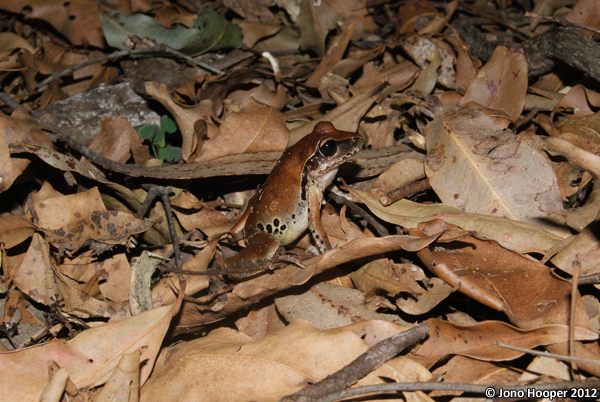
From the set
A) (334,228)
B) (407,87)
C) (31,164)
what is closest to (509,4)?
(407,87)

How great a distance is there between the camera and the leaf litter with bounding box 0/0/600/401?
2256mm

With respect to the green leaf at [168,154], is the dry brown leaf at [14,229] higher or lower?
lower

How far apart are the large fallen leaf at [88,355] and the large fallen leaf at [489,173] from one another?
2095mm

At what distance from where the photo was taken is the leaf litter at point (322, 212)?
7.40 ft

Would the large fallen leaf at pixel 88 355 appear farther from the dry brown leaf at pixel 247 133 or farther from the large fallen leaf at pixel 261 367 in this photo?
the dry brown leaf at pixel 247 133

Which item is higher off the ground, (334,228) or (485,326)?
(485,326)

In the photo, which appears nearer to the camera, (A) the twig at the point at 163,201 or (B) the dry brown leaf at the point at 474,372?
(B) the dry brown leaf at the point at 474,372

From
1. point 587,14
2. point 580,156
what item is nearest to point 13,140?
point 580,156

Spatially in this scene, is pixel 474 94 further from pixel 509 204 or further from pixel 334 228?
pixel 334 228

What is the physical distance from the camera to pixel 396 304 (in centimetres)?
252

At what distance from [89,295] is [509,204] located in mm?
3073

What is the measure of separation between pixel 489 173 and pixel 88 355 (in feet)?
9.36

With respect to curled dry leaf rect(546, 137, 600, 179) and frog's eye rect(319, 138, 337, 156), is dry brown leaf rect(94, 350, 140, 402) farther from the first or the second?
curled dry leaf rect(546, 137, 600, 179)

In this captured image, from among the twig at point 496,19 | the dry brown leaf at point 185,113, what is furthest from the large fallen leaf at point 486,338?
the twig at point 496,19
